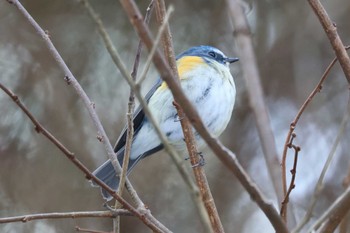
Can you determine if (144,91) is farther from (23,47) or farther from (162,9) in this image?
(162,9)

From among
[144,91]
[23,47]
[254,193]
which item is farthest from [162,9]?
[23,47]

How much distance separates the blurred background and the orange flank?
66cm

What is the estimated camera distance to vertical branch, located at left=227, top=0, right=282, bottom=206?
1.22m

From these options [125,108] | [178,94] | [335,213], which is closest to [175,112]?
[125,108]

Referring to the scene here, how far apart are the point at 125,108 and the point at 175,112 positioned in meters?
1.27

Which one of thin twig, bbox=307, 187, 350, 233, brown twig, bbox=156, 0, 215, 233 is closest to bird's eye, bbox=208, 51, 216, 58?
brown twig, bbox=156, 0, 215, 233

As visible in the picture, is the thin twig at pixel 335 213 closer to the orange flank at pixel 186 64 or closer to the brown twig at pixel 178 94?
the brown twig at pixel 178 94

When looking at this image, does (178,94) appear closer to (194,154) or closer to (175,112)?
(194,154)

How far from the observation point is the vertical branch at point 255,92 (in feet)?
4.02

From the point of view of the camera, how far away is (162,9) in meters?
2.15

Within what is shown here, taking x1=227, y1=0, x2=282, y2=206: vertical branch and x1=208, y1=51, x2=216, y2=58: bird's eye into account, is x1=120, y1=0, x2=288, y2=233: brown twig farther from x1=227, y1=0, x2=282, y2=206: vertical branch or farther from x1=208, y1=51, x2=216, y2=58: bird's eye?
x1=208, y1=51, x2=216, y2=58: bird's eye

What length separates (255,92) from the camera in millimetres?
1245

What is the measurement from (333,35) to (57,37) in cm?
358

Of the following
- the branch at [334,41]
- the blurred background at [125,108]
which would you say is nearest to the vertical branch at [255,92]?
the branch at [334,41]
